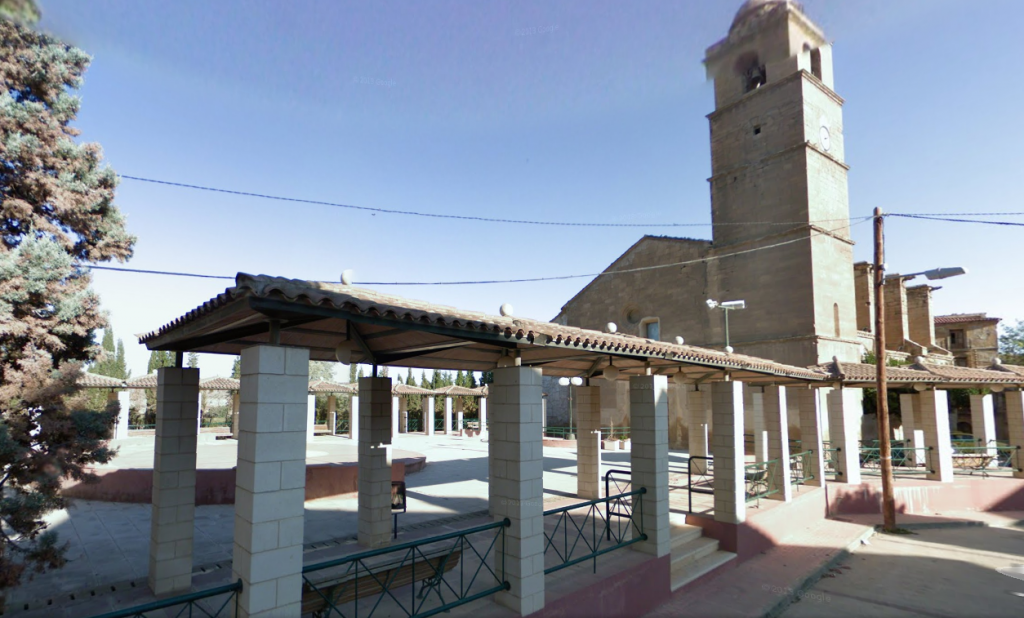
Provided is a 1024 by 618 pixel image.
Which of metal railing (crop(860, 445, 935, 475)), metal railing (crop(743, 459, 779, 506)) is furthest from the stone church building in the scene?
metal railing (crop(743, 459, 779, 506))

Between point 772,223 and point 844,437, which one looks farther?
point 772,223

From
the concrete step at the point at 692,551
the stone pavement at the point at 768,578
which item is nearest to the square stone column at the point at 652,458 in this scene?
the stone pavement at the point at 768,578

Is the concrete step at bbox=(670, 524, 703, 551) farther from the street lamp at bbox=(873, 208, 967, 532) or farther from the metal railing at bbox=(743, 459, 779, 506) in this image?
the street lamp at bbox=(873, 208, 967, 532)

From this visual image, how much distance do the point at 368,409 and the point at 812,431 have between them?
475 inches

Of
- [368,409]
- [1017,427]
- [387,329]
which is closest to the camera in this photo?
[387,329]

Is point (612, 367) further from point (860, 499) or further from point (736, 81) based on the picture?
point (736, 81)

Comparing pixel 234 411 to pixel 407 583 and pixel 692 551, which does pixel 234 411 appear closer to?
pixel 407 583

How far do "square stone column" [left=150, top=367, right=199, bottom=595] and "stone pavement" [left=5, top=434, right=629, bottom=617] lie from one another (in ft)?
1.00

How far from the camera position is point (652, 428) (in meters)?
8.44

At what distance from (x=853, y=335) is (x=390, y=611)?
971 inches

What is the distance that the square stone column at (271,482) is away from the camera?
4414 mm

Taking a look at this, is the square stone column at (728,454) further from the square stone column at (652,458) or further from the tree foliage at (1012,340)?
the tree foliage at (1012,340)

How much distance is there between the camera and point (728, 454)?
10.5 meters

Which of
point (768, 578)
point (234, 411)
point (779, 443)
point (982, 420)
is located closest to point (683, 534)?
point (768, 578)
